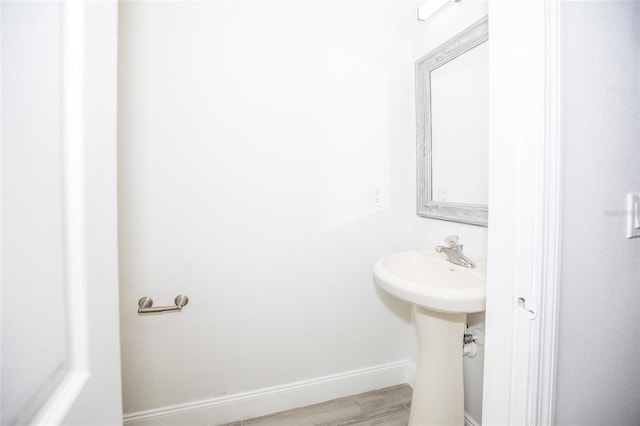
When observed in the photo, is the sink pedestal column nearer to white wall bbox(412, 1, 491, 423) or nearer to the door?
white wall bbox(412, 1, 491, 423)

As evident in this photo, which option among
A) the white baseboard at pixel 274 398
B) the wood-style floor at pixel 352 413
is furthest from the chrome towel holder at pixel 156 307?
the wood-style floor at pixel 352 413

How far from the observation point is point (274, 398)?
135 cm

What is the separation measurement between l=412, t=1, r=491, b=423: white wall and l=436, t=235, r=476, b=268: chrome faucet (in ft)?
0.34

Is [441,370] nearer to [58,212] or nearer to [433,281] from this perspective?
[433,281]

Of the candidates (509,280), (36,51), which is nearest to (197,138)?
(36,51)

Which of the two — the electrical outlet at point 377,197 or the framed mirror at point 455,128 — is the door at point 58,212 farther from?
the framed mirror at point 455,128

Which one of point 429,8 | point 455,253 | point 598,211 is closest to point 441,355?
point 455,253

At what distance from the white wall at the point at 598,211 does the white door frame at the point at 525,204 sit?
2.3 inches

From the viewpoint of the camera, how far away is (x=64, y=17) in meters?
0.42

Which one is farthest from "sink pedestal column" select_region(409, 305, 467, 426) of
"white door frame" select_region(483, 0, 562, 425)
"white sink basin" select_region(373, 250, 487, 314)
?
"white door frame" select_region(483, 0, 562, 425)

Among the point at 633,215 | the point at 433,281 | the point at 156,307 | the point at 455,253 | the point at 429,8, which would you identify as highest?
the point at 429,8

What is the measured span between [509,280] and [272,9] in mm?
1469

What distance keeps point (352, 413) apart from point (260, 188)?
1215mm

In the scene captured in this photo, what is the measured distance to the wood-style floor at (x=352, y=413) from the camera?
1.29m
